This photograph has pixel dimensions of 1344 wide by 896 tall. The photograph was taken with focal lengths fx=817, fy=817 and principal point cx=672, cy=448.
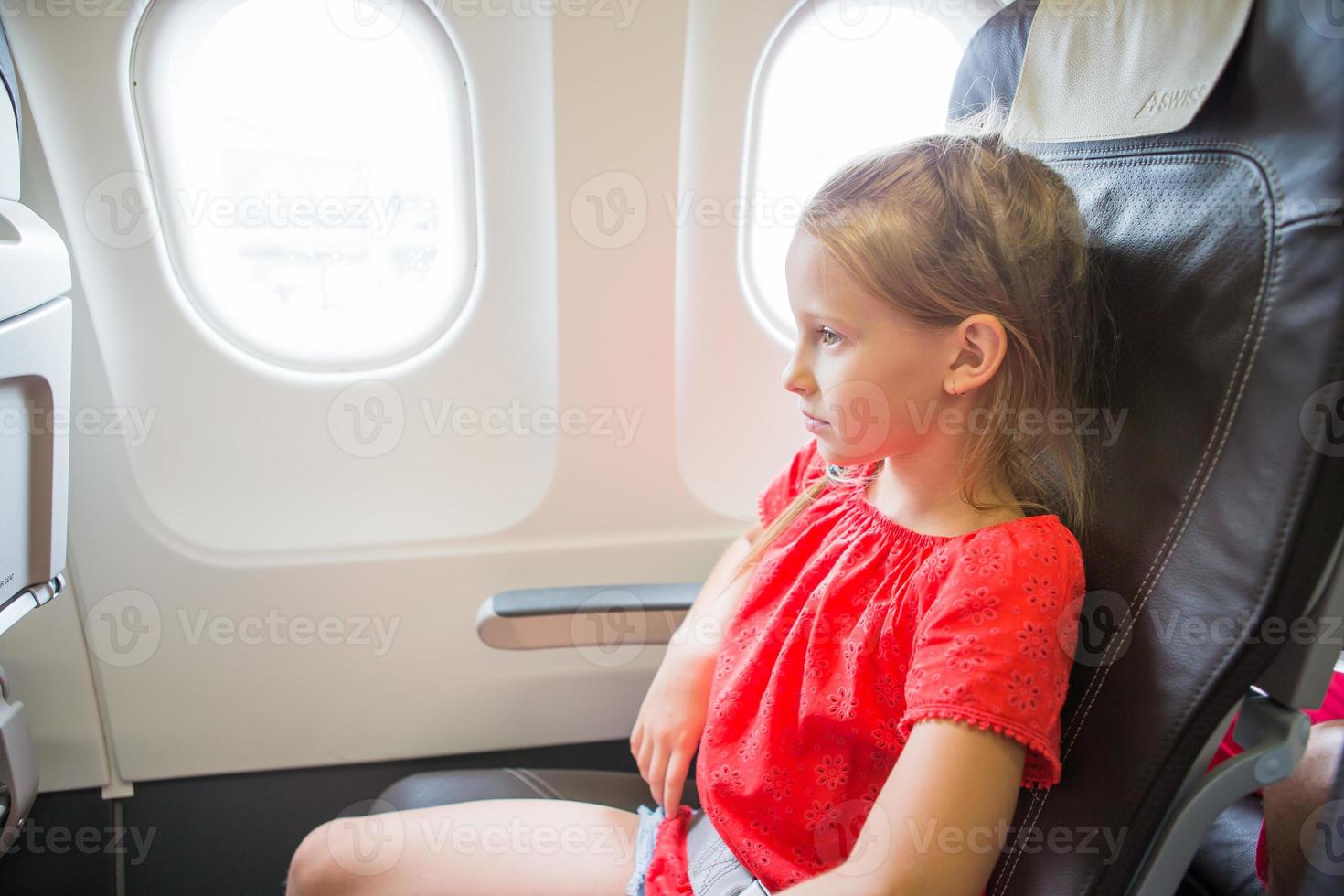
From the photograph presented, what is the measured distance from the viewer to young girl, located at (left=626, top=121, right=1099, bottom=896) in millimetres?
779

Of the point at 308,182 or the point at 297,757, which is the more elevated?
the point at 308,182

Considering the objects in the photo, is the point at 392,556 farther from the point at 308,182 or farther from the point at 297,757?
the point at 308,182

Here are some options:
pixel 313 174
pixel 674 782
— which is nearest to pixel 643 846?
pixel 674 782

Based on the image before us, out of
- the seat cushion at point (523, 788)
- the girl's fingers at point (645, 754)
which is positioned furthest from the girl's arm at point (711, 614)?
the seat cushion at point (523, 788)

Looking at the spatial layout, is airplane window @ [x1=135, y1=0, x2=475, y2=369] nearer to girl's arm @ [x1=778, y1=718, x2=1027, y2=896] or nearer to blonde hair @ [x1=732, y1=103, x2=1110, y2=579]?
blonde hair @ [x1=732, y1=103, x2=1110, y2=579]

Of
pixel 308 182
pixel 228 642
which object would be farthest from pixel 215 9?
pixel 228 642

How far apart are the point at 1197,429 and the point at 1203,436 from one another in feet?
0.03

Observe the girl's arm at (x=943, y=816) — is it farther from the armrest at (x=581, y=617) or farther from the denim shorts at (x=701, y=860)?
the armrest at (x=581, y=617)

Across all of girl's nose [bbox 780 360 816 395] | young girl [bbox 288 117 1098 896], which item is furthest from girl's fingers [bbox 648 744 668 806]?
girl's nose [bbox 780 360 816 395]

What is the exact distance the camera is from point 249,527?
1.62 metres

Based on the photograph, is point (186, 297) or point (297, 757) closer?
point (186, 297)

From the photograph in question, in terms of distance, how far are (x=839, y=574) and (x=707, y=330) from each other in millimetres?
778

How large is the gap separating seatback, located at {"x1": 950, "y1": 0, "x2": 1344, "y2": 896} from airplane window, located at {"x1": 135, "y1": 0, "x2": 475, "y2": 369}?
3.76 feet

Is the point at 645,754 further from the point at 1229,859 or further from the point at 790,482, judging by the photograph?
the point at 1229,859
